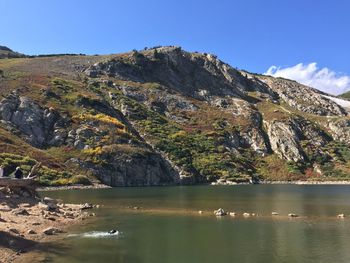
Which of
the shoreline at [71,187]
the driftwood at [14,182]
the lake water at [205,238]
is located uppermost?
the shoreline at [71,187]

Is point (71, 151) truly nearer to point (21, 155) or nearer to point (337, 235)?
point (21, 155)

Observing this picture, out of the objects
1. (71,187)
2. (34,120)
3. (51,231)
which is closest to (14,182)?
(51,231)

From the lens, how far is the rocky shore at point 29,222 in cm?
4528

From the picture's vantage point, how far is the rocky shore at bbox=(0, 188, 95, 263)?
4528 centimetres

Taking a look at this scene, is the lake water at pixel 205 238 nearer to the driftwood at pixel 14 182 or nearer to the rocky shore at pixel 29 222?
the rocky shore at pixel 29 222

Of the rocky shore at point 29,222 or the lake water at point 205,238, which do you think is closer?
the lake water at point 205,238

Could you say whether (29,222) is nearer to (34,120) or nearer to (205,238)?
(205,238)

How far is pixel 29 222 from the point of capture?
58062 mm

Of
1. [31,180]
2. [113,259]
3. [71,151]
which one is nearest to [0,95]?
[71,151]

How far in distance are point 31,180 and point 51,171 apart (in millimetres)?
81387

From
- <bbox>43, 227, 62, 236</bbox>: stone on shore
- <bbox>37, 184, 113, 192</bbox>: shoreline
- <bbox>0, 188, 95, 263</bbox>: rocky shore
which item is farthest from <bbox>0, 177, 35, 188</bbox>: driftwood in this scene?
<bbox>37, 184, 113, 192</bbox>: shoreline

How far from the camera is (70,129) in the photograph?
190m

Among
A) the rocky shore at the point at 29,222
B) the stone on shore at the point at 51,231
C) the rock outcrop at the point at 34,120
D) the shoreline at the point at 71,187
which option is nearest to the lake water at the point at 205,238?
the stone on shore at the point at 51,231

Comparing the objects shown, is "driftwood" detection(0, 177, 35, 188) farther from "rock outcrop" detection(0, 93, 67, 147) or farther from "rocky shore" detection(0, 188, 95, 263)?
"rock outcrop" detection(0, 93, 67, 147)
